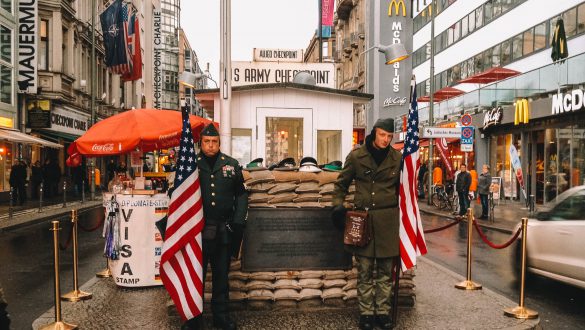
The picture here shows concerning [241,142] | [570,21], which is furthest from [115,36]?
[570,21]

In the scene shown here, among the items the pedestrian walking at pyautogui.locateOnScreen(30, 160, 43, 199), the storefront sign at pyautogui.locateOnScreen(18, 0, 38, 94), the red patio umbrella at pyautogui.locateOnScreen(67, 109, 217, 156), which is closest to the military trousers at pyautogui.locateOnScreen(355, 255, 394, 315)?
the red patio umbrella at pyautogui.locateOnScreen(67, 109, 217, 156)

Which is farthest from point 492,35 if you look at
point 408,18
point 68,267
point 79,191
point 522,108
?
point 68,267

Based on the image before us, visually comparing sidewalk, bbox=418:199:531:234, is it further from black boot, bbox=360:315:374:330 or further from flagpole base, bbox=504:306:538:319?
black boot, bbox=360:315:374:330

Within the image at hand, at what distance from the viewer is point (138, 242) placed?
770cm

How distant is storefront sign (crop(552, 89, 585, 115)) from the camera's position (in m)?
18.7

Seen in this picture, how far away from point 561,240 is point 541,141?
17329mm

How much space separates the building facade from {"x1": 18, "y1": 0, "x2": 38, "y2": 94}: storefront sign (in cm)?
1847

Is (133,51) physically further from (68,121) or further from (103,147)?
(103,147)

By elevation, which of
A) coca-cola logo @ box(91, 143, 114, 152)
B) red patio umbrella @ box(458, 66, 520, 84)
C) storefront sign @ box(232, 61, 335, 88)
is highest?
red patio umbrella @ box(458, 66, 520, 84)

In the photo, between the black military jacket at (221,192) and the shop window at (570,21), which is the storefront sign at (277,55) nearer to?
the black military jacket at (221,192)

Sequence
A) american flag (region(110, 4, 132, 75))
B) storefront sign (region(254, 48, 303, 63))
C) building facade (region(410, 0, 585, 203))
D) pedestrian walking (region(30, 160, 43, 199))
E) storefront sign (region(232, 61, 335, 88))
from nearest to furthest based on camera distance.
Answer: storefront sign (region(232, 61, 335, 88)), storefront sign (region(254, 48, 303, 63)), building facade (region(410, 0, 585, 203)), pedestrian walking (region(30, 160, 43, 199)), american flag (region(110, 4, 132, 75))

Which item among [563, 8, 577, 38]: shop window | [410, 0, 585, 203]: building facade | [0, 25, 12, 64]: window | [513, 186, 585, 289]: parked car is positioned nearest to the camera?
[513, 186, 585, 289]: parked car

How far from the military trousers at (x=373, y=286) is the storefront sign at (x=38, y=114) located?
79.4ft

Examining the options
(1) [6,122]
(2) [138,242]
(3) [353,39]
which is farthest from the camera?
(3) [353,39]
